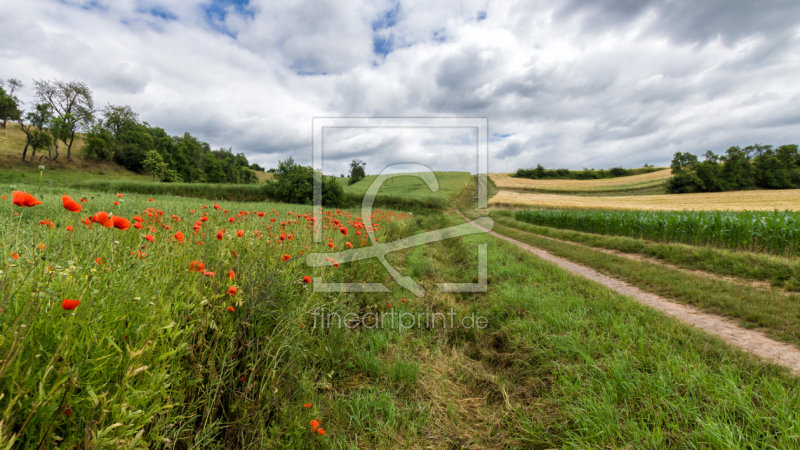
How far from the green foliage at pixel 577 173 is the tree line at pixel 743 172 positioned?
23937 mm

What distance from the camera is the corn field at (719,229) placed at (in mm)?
8016

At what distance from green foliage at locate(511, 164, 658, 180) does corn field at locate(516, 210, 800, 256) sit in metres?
60.7

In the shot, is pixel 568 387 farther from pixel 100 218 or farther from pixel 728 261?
pixel 728 261

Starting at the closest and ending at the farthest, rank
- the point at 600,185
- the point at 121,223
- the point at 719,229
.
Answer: the point at 121,223 → the point at 719,229 → the point at 600,185

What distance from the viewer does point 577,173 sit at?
72.6 metres

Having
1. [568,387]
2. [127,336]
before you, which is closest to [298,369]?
[127,336]

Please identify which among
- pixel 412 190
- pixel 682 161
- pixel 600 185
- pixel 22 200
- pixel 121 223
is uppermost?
pixel 682 161

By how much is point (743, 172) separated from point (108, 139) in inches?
4229

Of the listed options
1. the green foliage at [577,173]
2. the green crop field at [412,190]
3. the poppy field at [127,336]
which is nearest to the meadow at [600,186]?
the green crop field at [412,190]

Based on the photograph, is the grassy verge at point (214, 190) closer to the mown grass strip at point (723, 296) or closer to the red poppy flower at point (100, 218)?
the mown grass strip at point (723, 296)

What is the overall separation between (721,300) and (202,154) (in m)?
85.2

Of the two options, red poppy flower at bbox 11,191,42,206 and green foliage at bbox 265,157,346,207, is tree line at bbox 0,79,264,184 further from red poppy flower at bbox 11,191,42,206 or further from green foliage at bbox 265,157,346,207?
red poppy flower at bbox 11,191,42,206

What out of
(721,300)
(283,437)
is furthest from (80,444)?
(721,300)

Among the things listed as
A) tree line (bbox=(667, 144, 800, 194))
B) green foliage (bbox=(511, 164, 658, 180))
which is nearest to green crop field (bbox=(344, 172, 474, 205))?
green foliage (bbox=(511, 164, 658, 180))
